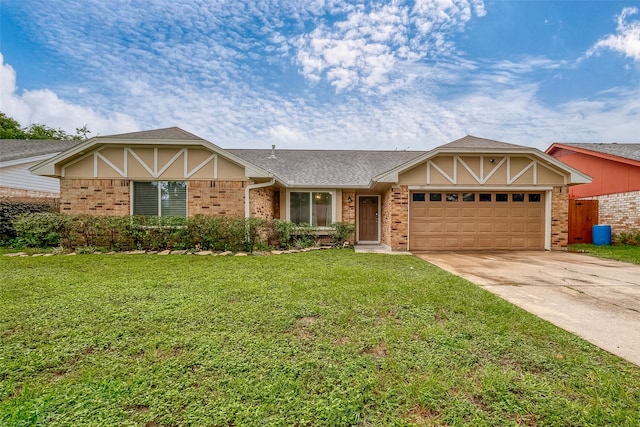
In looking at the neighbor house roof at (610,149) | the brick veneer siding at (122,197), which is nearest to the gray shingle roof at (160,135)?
the brick veneer siding at (122,197)

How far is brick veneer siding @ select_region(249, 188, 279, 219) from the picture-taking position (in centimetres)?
990

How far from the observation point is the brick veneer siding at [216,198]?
9.59 metres

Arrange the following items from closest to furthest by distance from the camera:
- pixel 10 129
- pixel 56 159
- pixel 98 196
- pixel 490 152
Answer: pixel 56 159 < pixel 98 196 < pixel 490 152 < pixel 10 129

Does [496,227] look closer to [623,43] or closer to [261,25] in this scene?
[623,43]

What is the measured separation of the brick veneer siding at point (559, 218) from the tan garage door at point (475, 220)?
33cm

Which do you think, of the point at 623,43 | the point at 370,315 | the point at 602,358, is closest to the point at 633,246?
the point at 623,43

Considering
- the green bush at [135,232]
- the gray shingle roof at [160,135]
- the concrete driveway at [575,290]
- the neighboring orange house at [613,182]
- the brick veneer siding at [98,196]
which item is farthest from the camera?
the neighboring orange house at [613,182]

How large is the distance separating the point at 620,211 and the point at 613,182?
1.46m

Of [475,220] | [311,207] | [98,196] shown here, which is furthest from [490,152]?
[98,196]

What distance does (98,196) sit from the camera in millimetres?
9477

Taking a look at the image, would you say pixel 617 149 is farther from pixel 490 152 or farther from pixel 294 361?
pixel 294 361

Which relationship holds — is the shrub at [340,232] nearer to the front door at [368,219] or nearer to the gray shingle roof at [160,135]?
the front door at [368,219]

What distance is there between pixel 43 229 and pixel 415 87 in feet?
55.7

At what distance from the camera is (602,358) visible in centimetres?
256
